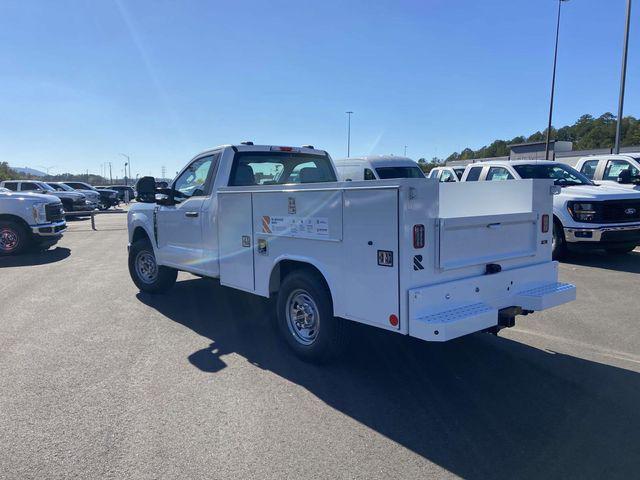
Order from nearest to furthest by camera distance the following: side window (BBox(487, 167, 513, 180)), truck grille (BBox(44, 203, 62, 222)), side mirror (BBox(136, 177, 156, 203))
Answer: side mirror (BBox(136, 177, 156, 203)) → side window (BBox(487, 167, 513, 180)) → truck grille (BBox(44, 203, 62, 222))

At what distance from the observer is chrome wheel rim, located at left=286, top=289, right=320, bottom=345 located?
15.4ft

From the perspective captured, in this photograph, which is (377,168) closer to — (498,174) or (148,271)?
(498,174)

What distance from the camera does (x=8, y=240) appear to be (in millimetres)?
12203

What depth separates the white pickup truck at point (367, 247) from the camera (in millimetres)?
3697

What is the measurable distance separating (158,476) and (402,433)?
1.66m

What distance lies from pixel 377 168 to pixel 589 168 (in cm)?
584

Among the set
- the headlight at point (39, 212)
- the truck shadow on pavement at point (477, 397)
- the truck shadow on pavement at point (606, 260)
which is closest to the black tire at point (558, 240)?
the truck shadow on pavement at point (606, 260)

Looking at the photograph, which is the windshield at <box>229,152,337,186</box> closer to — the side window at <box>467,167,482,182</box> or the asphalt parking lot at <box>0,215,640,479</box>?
the asphalt parking lot at <box>0,215,640,479</box>

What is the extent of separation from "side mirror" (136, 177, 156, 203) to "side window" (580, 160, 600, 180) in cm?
1047

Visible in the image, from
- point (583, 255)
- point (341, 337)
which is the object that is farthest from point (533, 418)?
point (583, 255)

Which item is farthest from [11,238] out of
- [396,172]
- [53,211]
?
[396,172]

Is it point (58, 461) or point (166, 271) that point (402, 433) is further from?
point (166, 271)

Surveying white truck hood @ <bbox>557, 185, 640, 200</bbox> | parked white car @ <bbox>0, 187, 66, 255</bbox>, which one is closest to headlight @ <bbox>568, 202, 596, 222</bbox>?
white truck hood @ <bbox>557, 185, 640, 200</bbox>

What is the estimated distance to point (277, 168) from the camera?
254 inches
